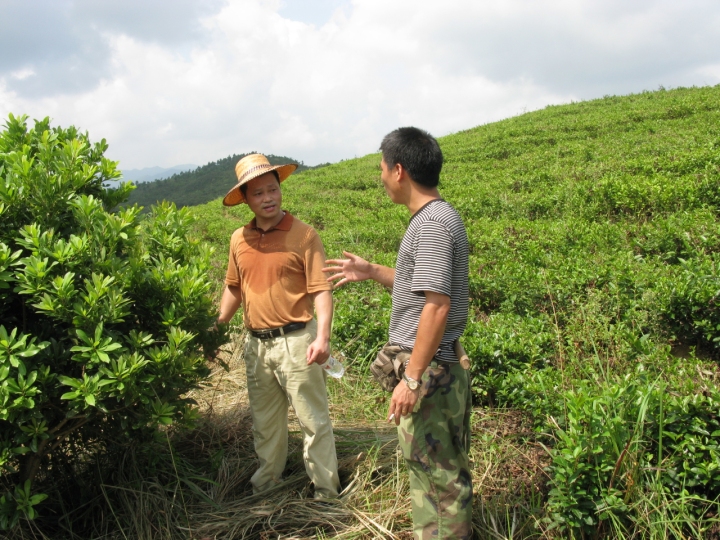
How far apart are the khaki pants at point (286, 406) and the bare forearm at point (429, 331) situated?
38.8 inches

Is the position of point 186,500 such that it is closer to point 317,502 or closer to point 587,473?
point 317,502

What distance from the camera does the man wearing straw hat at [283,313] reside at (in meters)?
3.17

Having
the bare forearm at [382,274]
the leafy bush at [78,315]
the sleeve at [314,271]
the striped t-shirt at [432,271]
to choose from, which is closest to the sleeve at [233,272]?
the leafy bush at [78,315]

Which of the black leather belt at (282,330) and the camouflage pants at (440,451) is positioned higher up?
the black leather belt at (282,330)

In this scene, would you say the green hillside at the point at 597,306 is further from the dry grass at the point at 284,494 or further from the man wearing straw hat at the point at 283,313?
the man wearing straw hat at the point at 283,313

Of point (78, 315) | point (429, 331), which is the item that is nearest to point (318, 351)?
point (429, 331)

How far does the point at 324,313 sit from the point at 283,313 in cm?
24

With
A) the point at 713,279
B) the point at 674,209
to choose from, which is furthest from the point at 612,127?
the point at 713,279

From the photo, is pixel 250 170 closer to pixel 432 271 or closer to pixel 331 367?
pixel 331 367

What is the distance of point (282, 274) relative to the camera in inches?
125

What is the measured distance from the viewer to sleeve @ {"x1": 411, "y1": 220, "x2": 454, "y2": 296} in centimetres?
231

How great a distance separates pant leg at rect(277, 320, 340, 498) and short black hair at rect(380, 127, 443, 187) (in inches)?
47.0

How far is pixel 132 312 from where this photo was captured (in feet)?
9.60

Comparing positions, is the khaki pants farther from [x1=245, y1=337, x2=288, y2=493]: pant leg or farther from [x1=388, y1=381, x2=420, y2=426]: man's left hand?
[x1=388, y1=381, x2=420, y2=426]: man's left hand
